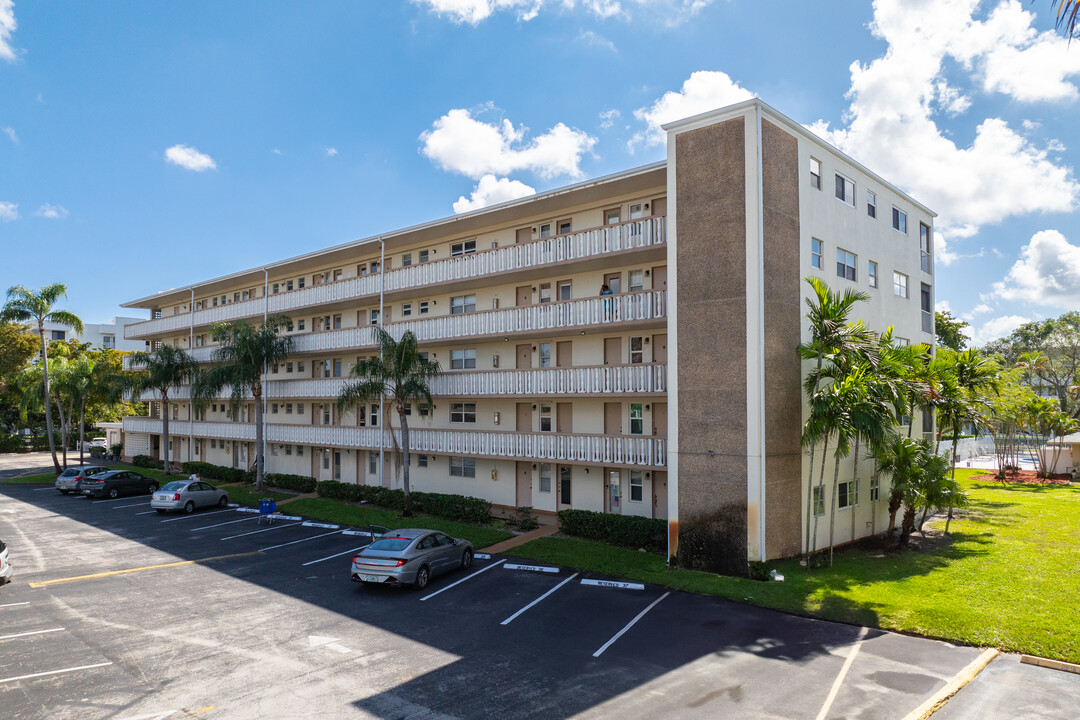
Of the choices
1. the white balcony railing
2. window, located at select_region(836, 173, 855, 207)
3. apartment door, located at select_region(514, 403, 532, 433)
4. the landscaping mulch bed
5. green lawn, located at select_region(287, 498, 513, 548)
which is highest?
window, located at select_region(836, 173, 855, 207)

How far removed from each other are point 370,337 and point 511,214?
31.7ft

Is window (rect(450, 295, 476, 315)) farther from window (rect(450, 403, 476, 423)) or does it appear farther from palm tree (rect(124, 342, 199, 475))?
palm tree (rect(124, 342, 199, 475))

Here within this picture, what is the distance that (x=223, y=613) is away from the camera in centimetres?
1484

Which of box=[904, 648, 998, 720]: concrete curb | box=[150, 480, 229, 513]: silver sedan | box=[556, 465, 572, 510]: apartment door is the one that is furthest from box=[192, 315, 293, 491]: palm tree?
box=[904, 648, 998, 720]: concrete curb

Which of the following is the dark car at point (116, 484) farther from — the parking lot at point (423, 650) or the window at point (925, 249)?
the window at point (925, 249)

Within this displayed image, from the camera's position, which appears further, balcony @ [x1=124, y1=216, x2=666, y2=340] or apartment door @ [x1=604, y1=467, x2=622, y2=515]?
apartment door @ [x1=604, y1=467, x2=622, y2=515]

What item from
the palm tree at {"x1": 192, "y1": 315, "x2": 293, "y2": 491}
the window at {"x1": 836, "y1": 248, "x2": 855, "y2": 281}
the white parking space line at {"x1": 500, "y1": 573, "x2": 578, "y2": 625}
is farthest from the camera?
the palm tree at {"x1": 192, "y1": 315, "x2": 293, "y2": 491}

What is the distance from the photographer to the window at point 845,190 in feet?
73.3

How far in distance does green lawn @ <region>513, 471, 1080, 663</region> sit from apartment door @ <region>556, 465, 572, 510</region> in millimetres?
3412

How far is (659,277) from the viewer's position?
73.3ft

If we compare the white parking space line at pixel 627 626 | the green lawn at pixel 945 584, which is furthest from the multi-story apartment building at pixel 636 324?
the white parking space line at pixel 627 626

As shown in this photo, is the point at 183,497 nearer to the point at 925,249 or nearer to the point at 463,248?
the point at 463,248

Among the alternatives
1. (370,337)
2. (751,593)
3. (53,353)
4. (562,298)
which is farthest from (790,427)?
(53,353)

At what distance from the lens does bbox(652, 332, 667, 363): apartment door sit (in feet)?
73.0
